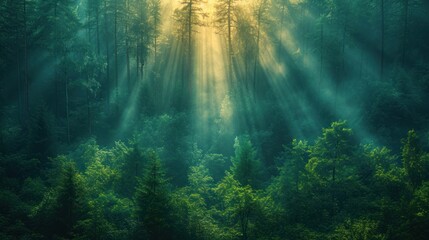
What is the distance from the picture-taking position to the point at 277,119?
3856 cm

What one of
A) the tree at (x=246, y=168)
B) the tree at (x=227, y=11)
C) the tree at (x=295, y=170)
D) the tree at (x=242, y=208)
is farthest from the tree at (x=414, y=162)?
the tree at (x=227, y=11)

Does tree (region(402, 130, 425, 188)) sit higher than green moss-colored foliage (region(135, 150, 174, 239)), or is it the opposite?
tree (region(402, 130, 425, 188))

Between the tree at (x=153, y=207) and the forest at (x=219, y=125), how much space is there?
0.09 meters

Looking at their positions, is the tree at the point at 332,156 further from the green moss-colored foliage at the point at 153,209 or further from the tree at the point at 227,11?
the tree at the point at 227,11

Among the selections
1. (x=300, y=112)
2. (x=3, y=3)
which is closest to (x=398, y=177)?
(x=300, y=112)

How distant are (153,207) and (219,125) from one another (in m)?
17.2

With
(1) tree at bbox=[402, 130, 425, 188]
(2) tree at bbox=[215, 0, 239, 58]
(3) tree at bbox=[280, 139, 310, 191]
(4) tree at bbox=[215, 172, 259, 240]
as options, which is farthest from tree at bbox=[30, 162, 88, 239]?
(2) tree at bbox=[215, 0, 239, 58]

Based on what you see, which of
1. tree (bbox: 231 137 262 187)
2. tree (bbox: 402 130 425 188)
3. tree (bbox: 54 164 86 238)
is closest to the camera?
tree (bbox: 54 164 86 238)

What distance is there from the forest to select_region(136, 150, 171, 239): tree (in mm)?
87

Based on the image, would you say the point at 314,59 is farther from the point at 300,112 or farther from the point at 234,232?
the point at 234,232

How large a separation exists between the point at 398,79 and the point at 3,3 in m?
44.0

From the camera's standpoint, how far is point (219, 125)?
37.8m

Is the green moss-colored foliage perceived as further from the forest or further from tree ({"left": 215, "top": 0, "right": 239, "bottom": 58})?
tree ({"left": 215, "top": 0, "right": 239, "bottom": 58})

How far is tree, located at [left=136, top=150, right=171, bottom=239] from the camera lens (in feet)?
71.0
